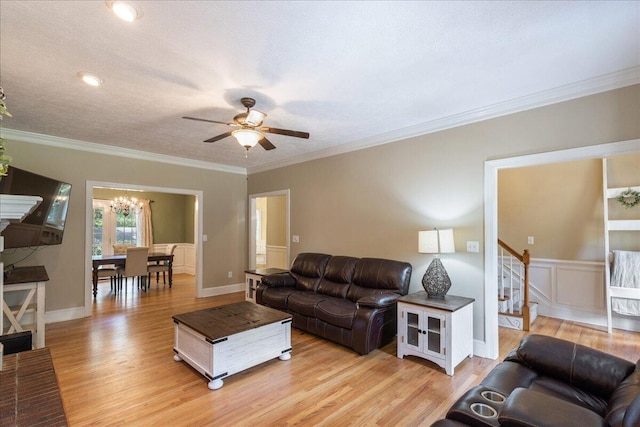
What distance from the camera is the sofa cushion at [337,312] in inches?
135

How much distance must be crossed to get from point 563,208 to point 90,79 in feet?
20.7

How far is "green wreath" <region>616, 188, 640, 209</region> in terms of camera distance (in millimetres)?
4090

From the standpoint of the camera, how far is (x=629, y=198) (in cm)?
415

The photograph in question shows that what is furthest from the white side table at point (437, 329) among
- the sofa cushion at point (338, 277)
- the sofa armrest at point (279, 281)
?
the sofa armrest at point (279, 281)

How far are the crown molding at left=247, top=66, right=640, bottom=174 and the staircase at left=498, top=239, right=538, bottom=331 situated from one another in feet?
6.70

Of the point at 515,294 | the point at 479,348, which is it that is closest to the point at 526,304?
the point at 515,294

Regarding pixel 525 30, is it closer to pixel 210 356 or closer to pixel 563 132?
pixel 563 132

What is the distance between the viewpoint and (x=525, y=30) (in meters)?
2.00

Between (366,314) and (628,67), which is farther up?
(628,67)

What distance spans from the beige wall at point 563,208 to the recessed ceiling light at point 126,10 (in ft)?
18.3

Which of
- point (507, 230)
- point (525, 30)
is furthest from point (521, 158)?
point (507, 230)

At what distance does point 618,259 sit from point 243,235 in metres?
6.23

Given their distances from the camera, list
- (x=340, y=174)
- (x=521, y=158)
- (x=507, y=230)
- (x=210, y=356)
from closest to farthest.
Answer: (x=210, y=356), (x=521, y=158), (x=340, y=174), (x=507, y=230)

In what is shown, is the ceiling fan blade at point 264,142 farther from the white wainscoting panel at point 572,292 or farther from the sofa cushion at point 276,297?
the white wainscoting panel at point 572,292
